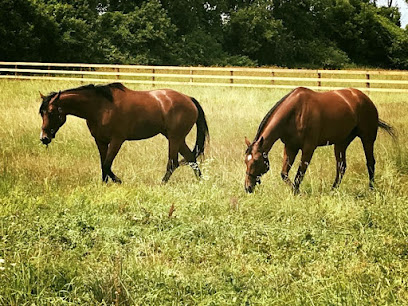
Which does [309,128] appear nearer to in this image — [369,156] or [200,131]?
[369,156]

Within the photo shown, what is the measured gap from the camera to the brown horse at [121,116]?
6.31m

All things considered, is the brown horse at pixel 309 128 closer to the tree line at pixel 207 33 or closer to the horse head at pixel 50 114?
the horse head at pixel 50 114

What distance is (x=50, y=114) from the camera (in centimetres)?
626

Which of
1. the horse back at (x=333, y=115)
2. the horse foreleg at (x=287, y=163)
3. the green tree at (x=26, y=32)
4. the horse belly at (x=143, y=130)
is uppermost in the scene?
the green tree at (x=26, y=32)

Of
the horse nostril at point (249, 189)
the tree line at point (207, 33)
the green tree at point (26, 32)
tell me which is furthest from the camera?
the tree line at point (207, 33)

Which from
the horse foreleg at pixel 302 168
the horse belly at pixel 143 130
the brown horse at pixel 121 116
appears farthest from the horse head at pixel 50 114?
the horse foreleg at pixel 302 168

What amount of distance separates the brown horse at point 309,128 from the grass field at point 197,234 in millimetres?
276

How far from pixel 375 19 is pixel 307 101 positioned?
37.6 meters

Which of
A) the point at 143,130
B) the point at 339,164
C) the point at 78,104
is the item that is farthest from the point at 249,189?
the point at 78,104

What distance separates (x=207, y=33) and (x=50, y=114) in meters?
31.3

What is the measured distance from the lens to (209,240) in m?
4.76

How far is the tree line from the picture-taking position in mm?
24297

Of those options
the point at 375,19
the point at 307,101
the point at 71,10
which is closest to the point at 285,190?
the point at 307,101

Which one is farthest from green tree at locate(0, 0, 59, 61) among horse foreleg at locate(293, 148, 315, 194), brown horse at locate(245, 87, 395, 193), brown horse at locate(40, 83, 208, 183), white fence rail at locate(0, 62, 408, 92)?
horse foreleg at locate(293, 148, 315, 194)
